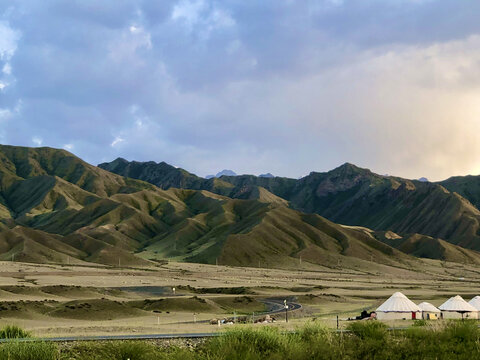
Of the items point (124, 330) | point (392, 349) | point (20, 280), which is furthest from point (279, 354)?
point (20, 280)

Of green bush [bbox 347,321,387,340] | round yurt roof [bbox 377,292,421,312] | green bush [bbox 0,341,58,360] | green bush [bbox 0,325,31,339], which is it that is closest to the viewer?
green bush [bbox 0,341,58,360]

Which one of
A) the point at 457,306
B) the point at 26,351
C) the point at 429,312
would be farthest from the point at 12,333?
the point at 457,306

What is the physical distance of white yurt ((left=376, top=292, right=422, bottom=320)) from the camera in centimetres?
5156

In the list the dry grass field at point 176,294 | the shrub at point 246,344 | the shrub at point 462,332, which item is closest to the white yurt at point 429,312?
the dry grass field at point 176,294

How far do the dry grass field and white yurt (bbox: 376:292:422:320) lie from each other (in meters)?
7.72

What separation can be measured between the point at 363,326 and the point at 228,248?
15783cm

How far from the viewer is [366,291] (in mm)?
112375

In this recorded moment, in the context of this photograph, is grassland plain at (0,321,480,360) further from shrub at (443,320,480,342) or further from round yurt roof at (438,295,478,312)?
round yurt roof at (438,295,478,312)

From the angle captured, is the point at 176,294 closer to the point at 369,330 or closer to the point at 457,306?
the point at 457,306

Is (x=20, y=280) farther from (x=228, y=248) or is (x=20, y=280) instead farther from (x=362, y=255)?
(x=362, y=255)

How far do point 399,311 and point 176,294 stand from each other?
52.0 metres

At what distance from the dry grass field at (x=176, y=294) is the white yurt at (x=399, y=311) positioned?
772 cm

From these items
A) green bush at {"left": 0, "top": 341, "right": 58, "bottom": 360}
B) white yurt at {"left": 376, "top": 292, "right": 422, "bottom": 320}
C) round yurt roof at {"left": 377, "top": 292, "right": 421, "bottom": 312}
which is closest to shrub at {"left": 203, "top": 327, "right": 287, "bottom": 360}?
green bush at {"left": 0, "top": 341, "right": 58, "bottom": 360}

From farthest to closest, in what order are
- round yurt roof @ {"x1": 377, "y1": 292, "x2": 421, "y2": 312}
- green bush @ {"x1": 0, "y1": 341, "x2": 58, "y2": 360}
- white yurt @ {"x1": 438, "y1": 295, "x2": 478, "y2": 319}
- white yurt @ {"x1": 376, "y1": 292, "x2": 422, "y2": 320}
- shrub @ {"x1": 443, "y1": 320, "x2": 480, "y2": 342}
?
white yurt @ {"x1": 438, "y1": 295, "x2": 478, "y2": 319} → round yurt roof @ {"x1": 377, "y1": 292, "x2": 421, "y2": 312} → white yurt @ {"x1": 376, "y1": 292, "x2": 422, "y2": 320} → shrub @ {"x1": 443, "y1": 320, "x2": 480, "y2": 342} → green bush @ {"x1": 0, "y1": 341, "x2": 58, "y2": 360}
